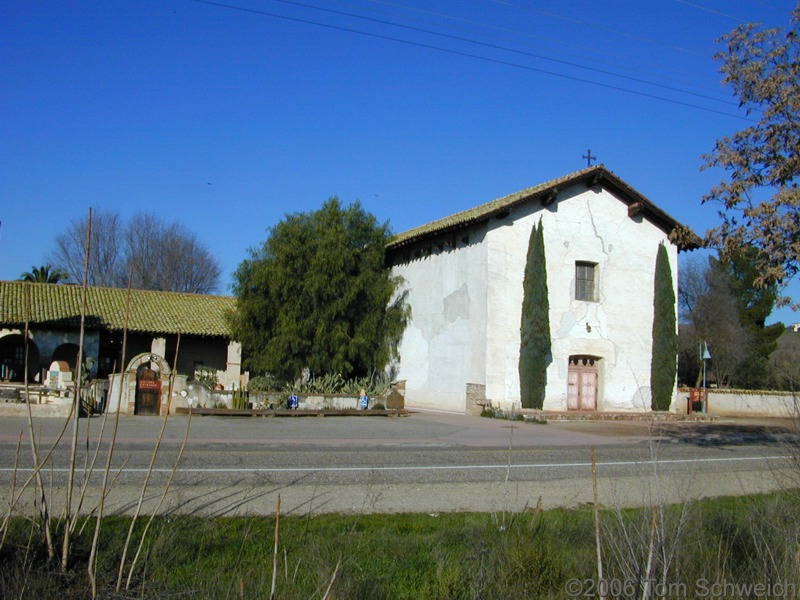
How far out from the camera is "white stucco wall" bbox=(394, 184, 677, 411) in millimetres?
27500

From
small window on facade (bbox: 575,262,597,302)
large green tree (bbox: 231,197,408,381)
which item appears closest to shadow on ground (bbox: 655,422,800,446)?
small window on facade (bbox: 575,262,597,302)

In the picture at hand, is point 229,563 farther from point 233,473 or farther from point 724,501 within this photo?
point 724,501

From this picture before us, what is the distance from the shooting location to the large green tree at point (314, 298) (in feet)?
93.8

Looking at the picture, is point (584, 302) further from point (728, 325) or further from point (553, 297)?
point (728, 325)

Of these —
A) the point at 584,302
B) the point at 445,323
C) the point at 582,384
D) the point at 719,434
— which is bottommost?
the point at 719,434

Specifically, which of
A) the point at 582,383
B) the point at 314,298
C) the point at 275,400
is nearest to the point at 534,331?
the point at 582,383

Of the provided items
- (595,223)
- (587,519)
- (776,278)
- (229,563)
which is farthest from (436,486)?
(595,223)

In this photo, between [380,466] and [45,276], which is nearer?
[380,466]

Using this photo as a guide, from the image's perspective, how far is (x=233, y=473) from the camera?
10148 millimetres

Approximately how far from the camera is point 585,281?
29719mm

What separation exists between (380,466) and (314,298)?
56.8ft

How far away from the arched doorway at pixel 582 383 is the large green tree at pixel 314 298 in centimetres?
747

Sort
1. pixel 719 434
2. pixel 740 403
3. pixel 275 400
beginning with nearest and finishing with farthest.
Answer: pixel 719 434, pixel 275 400, pixel 740 403

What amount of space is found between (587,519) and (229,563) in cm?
375
